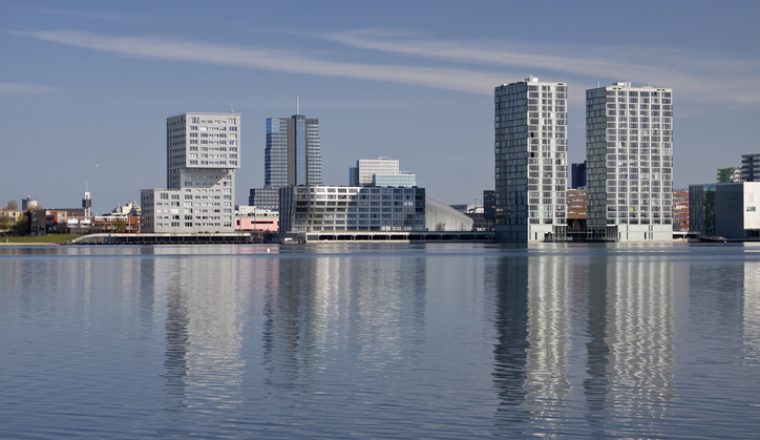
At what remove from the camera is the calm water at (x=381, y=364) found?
2777 cm

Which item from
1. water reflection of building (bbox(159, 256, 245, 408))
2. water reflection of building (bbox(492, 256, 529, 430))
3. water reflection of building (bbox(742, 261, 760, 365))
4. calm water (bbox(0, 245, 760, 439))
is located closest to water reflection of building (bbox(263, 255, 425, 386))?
calm water (bbox(0, 245, 760, 439))

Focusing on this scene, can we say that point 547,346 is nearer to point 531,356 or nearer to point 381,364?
point 531,356

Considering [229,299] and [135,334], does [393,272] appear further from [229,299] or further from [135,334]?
[135,334]

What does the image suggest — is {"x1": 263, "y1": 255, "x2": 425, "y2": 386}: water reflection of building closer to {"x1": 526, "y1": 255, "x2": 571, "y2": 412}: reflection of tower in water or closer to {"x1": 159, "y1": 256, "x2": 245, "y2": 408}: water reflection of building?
{"x1": 159, "y1": 256, "x2": 245, "y2": 408}: water reflection of building

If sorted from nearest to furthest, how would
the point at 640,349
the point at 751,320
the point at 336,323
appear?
the point at 640,349
the point at 336,323
the point at 751,320

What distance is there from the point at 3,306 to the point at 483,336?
30.8 m

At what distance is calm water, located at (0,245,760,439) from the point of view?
27766 millimetres

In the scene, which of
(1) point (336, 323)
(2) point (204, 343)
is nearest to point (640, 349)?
(1) point (336, 323)

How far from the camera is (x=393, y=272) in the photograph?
103 metres

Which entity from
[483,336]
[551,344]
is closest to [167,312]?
[483,336]

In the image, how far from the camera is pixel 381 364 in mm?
37406

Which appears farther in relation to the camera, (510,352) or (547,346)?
(547,346)

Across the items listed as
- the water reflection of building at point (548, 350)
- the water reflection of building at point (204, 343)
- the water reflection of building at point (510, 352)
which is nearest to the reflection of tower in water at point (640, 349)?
the water reflection of building at point (548, 350)

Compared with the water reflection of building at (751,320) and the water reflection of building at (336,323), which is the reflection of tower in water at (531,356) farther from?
the water reflection of building at (751,320)
